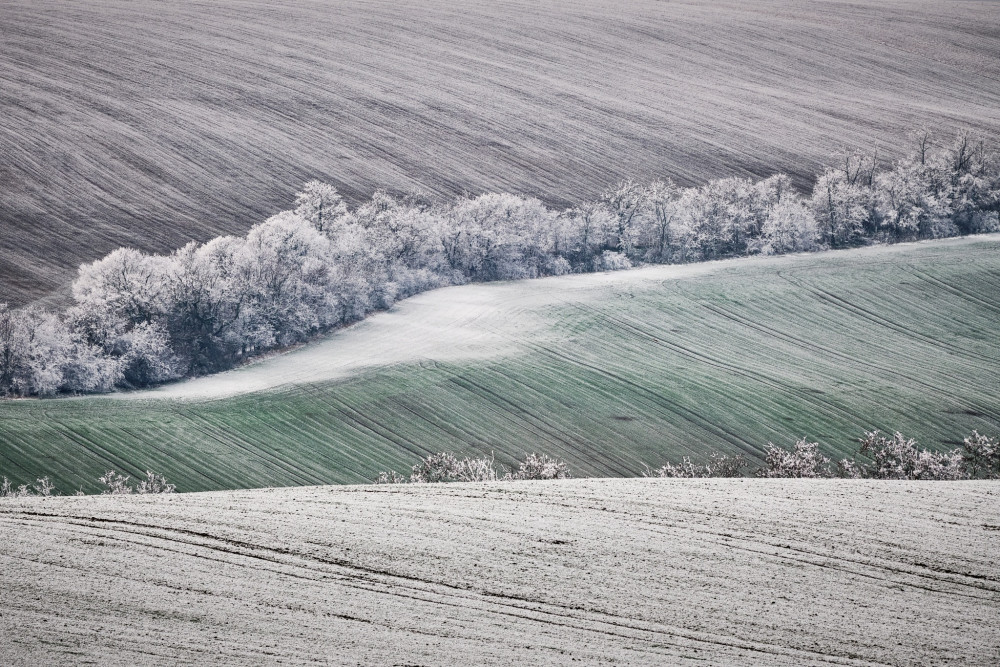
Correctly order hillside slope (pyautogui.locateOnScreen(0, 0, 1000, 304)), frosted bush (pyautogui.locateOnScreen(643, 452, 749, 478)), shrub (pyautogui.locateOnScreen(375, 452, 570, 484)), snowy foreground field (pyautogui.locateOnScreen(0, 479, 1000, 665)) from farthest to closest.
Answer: hillside slope (pyautogui.locateOnScreen(0, 0, 1000, 304))
frosted bush (pyautogui.locateOnScreen(643, 452, 749, 478))
shrub (pyautogui.locateOnScreen(375, 452, 570, 484))
snowy foreground field (pyautogui.locateOnScreen(0, 479, 1000, 665))

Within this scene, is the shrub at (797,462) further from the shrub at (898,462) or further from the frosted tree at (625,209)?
the frosted tree at (625,209)

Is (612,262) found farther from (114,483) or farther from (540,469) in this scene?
(114,483)

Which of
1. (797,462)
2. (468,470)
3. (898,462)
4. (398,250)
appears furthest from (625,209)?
(468,470)

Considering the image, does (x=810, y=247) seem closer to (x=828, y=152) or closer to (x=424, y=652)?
(x=828, y=152)

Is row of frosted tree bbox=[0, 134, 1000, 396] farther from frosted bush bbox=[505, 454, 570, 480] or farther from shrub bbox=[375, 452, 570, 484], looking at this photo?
frosted bush bbox=[505, 454, 570, 480]

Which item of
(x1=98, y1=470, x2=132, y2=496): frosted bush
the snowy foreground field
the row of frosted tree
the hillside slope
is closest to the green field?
(x1=98, y1=470, x2=132, y2=496): frosted bush

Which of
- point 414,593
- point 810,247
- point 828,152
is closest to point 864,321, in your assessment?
point 810,247
